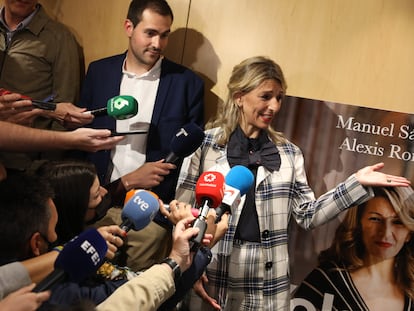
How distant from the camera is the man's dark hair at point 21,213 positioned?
60.2 inches

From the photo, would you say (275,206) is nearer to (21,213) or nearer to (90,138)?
(90,138)

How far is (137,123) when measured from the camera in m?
2.98

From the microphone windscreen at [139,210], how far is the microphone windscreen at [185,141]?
532 mm

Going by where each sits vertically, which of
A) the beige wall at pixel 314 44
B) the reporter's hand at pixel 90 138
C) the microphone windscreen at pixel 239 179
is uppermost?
the beige wall at pixel 314 44

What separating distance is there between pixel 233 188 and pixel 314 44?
1.33 meters

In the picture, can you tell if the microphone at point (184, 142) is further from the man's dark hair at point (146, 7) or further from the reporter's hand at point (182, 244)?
the man's dark hair at point (146, 7)

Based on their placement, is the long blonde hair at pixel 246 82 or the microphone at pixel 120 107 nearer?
the microphone at pixel 120 107

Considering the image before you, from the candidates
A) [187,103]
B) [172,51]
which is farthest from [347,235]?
[172,51]

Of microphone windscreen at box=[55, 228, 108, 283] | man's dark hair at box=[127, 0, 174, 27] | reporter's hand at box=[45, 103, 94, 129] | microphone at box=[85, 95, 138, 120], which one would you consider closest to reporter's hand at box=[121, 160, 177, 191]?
microphone at box=[85, 95, 138, 120]

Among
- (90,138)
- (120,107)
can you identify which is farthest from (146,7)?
(90,138)

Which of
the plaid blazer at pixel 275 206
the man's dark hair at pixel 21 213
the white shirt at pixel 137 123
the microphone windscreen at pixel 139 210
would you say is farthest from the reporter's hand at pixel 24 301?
the white shirt at pixel 137 123

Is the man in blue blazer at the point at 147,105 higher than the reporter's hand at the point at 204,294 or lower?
higher

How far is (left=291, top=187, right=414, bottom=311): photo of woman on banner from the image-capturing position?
2.90 m

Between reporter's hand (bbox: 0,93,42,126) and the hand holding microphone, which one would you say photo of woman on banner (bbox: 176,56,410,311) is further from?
reporter's hand (bbox: 0,93,42,126)
